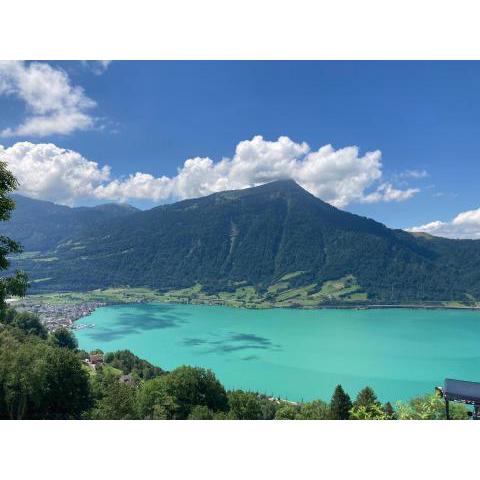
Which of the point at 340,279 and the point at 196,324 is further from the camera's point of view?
the point at 340,279

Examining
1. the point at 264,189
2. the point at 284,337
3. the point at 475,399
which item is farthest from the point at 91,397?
the point at 264,189

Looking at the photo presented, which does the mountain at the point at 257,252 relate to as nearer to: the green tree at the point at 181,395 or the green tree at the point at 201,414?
the green tree at the point at 181,395

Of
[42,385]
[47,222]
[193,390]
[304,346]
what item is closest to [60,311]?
[304,346]

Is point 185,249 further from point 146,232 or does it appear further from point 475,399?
point 475,399

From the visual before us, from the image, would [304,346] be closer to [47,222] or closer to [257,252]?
[257,252]

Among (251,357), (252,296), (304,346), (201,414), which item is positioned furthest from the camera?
(252,296)

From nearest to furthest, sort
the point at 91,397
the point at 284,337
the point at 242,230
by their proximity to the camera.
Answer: the point at 91,397 → the point at 284,337 → the point at 242,230

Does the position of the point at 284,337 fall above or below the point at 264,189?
below
